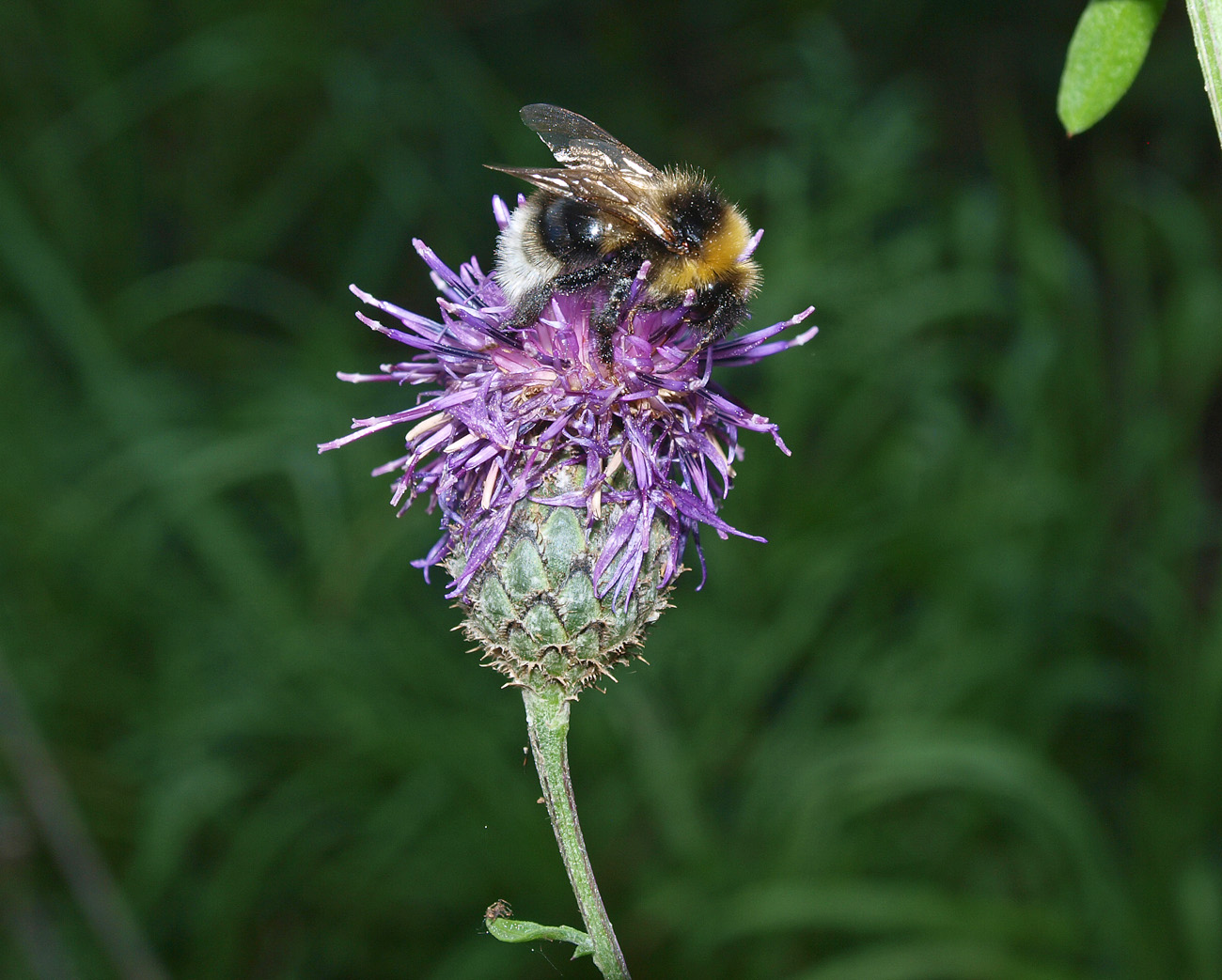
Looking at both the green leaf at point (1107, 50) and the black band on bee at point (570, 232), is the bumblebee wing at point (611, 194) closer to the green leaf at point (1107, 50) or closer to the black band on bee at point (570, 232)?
the black band on bee at point (570, 232)

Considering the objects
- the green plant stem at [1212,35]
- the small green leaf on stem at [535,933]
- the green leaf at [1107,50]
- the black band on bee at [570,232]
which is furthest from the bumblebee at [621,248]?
the small green leaf on stem at [535,933]

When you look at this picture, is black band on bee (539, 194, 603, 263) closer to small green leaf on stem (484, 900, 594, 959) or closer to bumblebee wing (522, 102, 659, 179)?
bumblebee wing (522, 102, 659, 179)

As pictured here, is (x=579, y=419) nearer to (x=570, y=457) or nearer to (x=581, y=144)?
(x=570, y=457)

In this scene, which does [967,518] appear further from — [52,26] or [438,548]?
[52,26]

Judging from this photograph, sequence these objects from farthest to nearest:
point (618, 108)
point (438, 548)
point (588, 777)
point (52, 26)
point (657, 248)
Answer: point (618, 108)
point (52, 26)
point (588, 777)
point (438, 548)
point (657, 248)

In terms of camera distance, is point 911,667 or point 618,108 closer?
point 911,667

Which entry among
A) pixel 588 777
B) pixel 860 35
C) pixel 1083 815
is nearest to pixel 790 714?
pixel 588 777

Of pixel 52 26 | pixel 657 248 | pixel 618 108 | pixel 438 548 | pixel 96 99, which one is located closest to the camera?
pixel 657 248
